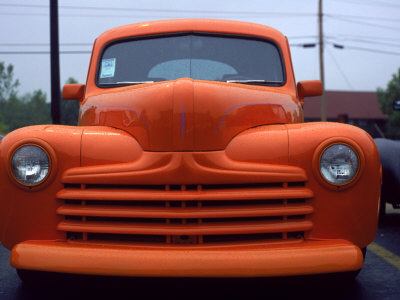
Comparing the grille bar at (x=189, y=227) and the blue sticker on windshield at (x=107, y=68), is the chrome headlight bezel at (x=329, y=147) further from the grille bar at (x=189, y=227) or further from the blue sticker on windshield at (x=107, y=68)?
the blue sticker on windshield at (x=107, y=68)

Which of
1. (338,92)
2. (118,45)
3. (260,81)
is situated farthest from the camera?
(338,92)

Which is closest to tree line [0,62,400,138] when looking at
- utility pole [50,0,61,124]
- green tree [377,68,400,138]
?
green tree [377,68,400,138]

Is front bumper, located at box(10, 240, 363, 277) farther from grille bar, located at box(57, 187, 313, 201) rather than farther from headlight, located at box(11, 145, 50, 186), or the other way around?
headlight, located at box(11, 145, 50, 186)

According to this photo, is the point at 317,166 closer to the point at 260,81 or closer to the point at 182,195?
the point at 182,195

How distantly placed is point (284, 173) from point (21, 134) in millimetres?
1345

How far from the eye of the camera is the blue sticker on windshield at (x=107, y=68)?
12.0ft

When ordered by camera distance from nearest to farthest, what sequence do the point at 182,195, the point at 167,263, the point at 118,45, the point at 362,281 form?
1. the point at 167,263
2. the point at 182,195
3. the point at 362,281
4. the point at 118,45

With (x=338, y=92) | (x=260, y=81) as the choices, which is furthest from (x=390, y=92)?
(x=260, y=81)

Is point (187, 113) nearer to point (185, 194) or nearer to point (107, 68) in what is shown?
point (185, 194)

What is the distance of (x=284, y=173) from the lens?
7.91 ft

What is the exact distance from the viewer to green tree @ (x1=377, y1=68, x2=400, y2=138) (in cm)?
4319

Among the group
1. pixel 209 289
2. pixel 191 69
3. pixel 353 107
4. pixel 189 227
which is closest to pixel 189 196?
pixel 189 227

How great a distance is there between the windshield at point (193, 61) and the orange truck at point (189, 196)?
2.85 ft

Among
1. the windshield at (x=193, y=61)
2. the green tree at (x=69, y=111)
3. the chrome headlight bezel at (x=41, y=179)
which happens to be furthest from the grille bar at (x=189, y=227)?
the green tree at (x=69, y=111)
